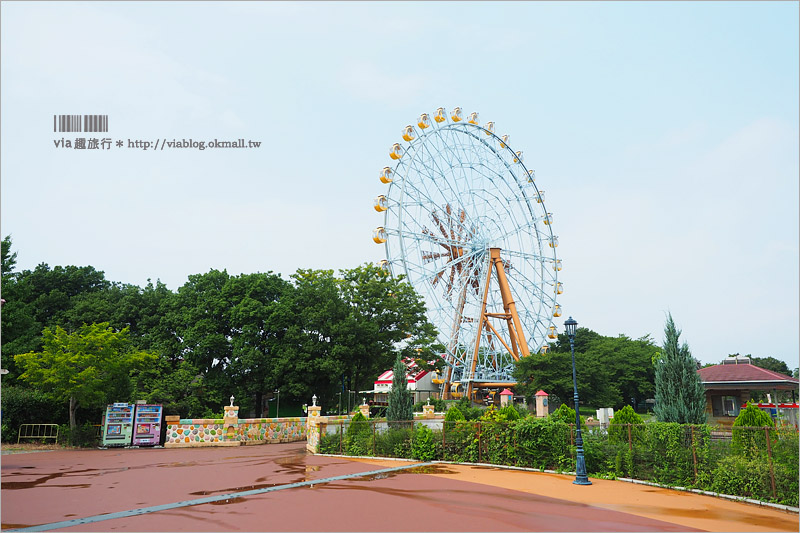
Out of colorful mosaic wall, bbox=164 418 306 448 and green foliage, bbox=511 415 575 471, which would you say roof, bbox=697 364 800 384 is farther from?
colorful mosaic wall, bbox=164 418 306 448

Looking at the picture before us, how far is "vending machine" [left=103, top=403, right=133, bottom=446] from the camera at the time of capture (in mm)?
27188

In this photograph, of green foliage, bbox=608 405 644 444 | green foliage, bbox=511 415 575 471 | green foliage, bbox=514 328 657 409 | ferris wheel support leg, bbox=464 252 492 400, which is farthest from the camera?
green foliage, bbox=514 328 657 409

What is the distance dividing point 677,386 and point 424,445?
8504 mm

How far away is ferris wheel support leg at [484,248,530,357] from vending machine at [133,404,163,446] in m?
27.5

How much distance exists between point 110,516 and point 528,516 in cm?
776

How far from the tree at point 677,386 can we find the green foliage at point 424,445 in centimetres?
750

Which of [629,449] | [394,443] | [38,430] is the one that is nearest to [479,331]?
[394,443]

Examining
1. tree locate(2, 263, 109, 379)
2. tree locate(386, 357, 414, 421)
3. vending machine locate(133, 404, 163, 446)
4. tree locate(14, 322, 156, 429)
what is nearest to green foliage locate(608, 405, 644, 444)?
tree locate(386, 357, 414, 421)

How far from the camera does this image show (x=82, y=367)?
1058 inches

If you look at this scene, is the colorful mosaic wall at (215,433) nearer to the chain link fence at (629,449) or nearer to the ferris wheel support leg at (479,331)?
the chain link fence at (629,449)

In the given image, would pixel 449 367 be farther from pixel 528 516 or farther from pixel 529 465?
pixel 528 516

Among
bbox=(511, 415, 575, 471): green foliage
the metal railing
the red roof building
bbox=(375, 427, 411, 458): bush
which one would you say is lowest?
the metal railing

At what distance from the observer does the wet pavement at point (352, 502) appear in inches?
376

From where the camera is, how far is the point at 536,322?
47281mm
